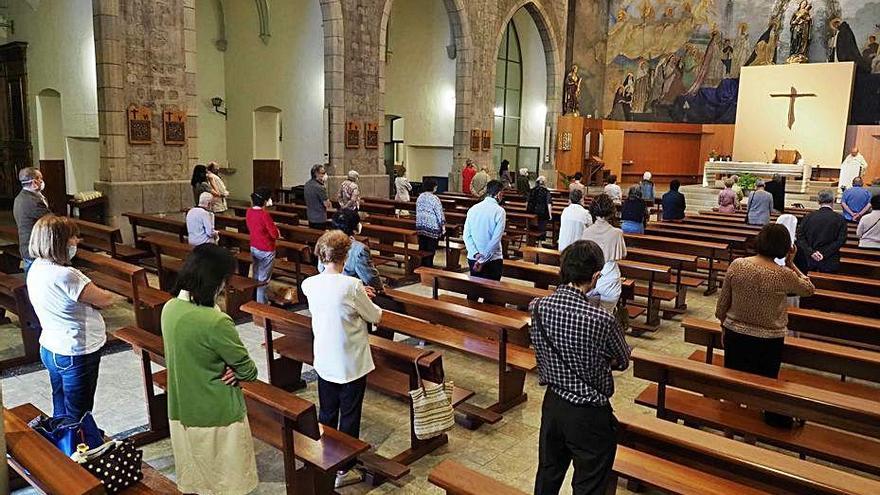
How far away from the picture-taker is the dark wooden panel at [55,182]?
14.1 metres

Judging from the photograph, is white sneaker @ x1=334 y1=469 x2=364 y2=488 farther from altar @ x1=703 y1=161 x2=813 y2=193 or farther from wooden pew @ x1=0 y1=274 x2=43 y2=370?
altar @ x1=703 y1=161 x2=813 y2=193

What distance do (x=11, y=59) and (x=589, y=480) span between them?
59.2 ft

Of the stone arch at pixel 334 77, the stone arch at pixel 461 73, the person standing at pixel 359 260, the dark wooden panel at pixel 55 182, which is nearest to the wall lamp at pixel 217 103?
Answer: the stone arch at pixel 334 77

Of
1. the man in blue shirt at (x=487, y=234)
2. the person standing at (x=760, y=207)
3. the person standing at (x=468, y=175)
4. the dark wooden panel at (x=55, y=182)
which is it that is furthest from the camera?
the person standing at (x=468, y=175)

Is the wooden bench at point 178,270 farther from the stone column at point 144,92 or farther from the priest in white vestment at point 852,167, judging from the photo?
the priest in white vestment at point 852,167

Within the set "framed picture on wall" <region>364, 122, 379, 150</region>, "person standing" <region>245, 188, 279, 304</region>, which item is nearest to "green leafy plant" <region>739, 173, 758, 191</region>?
"framed picture on wall" <region>364, 122, 379, 150</region>

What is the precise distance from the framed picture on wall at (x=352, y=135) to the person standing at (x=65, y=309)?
1143 cm

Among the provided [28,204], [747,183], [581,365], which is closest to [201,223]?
[28,204]

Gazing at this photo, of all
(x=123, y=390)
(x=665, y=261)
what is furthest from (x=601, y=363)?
(x=665, y=261)

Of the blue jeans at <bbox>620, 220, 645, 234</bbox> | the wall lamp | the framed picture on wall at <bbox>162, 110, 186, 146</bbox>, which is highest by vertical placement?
the wall lamp

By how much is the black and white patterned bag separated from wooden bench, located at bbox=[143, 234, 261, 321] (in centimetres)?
326

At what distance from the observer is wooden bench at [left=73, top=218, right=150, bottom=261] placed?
27.0ft

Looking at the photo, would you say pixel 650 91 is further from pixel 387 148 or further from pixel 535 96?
pixel 387 148

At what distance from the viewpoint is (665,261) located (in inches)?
312
